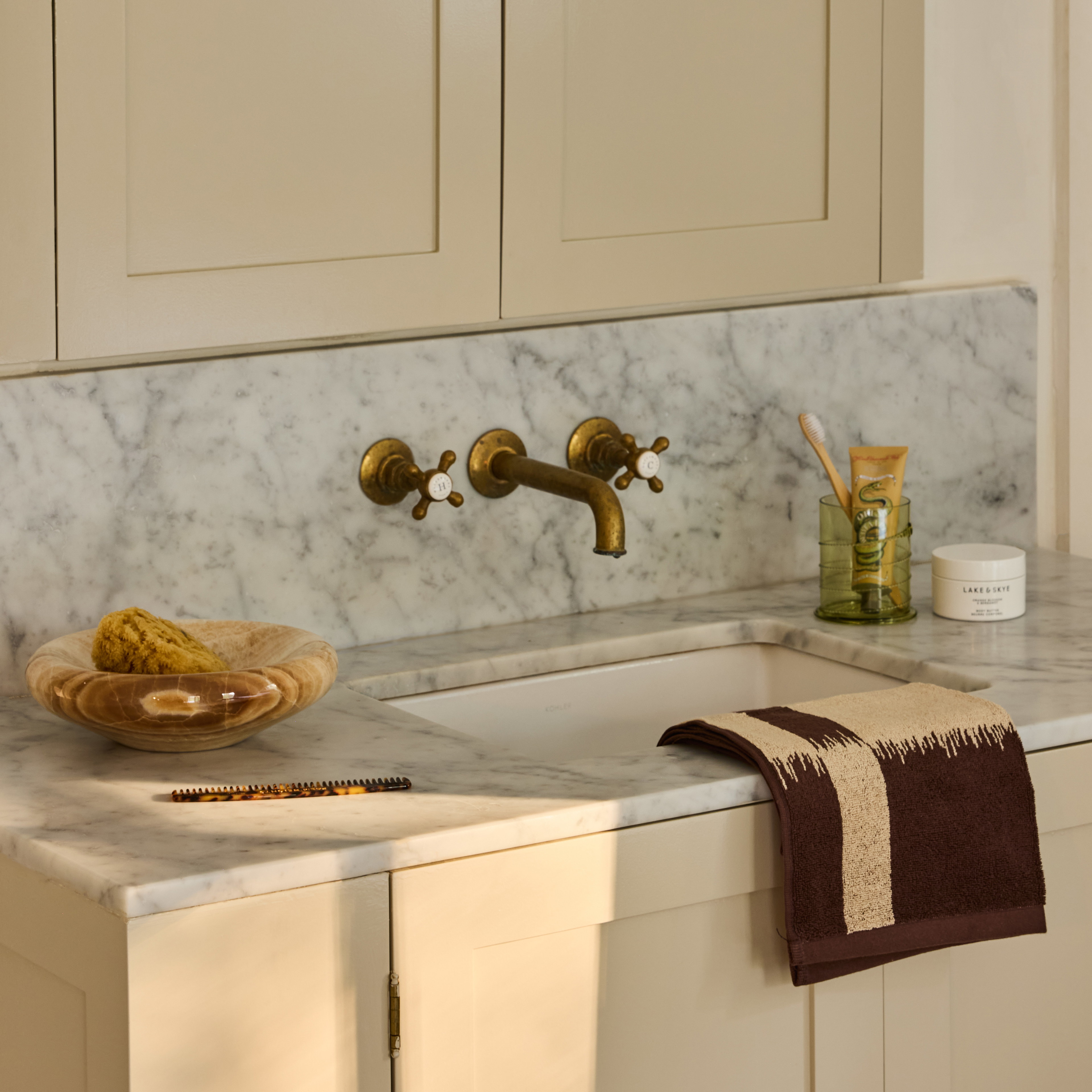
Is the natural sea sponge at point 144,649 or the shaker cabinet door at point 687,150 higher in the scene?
the shaker cabinet door at point 687,150

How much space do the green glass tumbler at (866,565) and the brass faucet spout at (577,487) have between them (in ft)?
0.86

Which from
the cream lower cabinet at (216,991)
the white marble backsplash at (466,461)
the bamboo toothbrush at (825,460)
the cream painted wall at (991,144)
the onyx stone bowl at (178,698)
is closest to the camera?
the cream lower cabinet at (216,991)

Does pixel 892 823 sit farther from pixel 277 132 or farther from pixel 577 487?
pixel 277 132

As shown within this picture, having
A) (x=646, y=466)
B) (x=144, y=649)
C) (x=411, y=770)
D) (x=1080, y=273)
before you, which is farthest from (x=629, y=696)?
(x=1080, y=273)

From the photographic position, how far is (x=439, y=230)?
5.28 ft

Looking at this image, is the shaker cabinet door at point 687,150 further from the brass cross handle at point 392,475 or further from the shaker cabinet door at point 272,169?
the brass cross handle at point 392,475

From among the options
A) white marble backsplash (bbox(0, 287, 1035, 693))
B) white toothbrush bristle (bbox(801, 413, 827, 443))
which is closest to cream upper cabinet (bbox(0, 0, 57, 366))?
white marble backsplash (bbox(0, 287, 1035, 693))

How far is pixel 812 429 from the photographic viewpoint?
1887 millimetres

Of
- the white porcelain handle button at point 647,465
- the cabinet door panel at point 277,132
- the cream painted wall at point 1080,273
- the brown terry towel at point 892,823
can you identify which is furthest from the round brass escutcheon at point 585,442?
the cream painted wall at point 1080,273

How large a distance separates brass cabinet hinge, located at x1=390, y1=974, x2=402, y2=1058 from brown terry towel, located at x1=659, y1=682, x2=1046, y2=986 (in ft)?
1.04

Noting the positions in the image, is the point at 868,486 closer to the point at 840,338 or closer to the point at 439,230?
the point at 840,338

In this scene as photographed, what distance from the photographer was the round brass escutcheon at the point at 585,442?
1892 mm

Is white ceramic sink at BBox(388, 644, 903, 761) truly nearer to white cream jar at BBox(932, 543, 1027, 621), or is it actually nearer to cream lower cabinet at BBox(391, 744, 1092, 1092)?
white cream jar at BBox(932, 543, 1027, 621)

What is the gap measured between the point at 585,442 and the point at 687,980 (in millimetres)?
724
